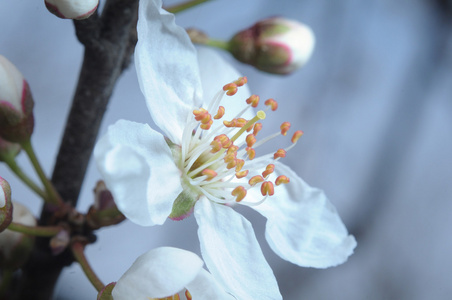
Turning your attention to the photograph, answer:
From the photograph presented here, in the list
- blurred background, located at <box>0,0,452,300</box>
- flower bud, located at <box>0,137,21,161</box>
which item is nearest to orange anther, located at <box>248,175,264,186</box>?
flower bud, located at <box>0,137,21,161</box>

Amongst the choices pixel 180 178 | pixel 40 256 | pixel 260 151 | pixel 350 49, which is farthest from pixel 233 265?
pixel 350 49

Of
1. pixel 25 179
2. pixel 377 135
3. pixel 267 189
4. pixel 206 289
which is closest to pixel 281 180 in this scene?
pixel 267 189

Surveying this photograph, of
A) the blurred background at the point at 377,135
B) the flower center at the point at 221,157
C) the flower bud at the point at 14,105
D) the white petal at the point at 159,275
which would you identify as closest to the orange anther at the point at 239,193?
the flower center at the point at 221,157

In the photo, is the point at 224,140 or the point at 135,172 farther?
the point at 224,140

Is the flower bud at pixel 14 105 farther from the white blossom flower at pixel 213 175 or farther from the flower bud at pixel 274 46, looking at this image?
the flower bud at pixel 274 46

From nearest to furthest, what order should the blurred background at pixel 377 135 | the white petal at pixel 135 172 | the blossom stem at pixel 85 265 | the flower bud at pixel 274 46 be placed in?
the white petal at pixel 135 172 < the blossom stem at pixel 85 265 < the flower bud at pixel 274 46 < the blurred background at pixel 377 135

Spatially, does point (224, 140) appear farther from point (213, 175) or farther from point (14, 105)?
point (14, 105)
